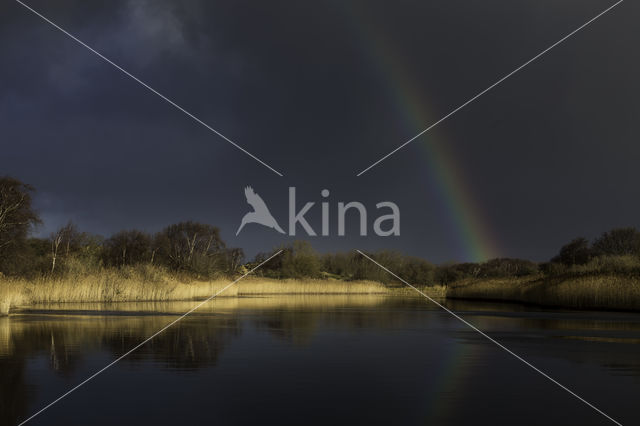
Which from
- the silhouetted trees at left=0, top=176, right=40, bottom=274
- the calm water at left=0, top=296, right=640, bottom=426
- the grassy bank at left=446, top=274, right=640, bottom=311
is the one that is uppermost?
the silhouetted trees at left=0, top=176, right=40, bottom=274

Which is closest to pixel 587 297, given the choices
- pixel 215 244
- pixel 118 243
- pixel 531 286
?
pixel 531 286

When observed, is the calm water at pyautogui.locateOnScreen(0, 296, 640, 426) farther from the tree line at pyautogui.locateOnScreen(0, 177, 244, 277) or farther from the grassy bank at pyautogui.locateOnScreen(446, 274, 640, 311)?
the tree line at pyautogui.locateOnScreen(0, 177, 244, 277)

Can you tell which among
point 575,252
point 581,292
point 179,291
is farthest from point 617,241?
point 179,291

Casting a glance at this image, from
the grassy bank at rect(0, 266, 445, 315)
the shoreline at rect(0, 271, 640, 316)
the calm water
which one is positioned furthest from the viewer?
the shoreline at rect(0, 271, 640, 316)

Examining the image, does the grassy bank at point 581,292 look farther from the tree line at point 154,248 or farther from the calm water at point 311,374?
the tree line at point 154,248

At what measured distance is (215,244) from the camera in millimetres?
70125

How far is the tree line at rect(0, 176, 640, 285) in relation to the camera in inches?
1282

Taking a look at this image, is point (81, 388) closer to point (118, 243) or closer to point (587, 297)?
point (587, 297)

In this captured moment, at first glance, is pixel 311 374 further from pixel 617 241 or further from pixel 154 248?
pixel 617 241

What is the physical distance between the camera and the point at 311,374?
12.6 metres

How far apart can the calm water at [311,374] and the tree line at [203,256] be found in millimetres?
11038

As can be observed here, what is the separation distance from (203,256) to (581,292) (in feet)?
129

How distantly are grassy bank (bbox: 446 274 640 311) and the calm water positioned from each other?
12096 mm

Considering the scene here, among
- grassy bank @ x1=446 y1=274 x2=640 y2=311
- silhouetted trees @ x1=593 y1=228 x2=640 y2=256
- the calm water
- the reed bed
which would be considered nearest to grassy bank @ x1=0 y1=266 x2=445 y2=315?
the reed bed
